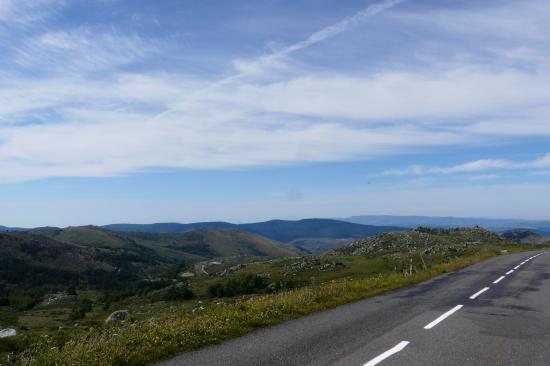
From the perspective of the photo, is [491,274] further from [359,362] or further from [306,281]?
[306,281]

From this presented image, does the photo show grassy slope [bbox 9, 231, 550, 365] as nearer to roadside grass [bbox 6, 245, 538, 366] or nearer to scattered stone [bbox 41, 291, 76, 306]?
roadside grass [bbox 6, 245, 538, 366]

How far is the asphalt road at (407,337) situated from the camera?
10.6 metres

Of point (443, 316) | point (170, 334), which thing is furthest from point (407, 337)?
point (170, 334)

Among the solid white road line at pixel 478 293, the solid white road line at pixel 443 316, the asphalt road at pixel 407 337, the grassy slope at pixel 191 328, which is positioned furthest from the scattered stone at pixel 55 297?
the solid white road line at pixel 443 316

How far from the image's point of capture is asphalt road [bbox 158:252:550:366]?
10594 mm

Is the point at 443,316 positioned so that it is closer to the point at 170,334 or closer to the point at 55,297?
the point at 170,334

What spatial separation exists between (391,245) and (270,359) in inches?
5138

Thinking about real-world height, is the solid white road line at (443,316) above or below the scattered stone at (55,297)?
above

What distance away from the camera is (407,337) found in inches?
500

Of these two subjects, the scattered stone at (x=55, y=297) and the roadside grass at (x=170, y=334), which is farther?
the scattered stone at (x=55, y=297)

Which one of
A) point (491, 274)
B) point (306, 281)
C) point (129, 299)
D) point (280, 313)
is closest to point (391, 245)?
point (306, 281)

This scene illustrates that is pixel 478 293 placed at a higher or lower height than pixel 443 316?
lower

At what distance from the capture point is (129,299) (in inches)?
5600

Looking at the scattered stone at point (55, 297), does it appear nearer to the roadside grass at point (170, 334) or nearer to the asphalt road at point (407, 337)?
the roadside grass at point (170, 334)
